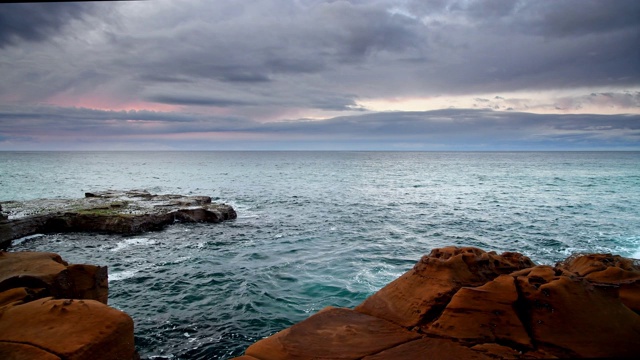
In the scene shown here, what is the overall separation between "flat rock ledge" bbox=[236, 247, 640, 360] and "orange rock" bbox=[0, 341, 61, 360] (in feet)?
10.7

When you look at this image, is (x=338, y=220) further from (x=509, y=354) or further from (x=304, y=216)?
(x=509, y=354)

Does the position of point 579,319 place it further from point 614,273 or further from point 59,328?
point 59,328

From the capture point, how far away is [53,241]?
2544 centimetres

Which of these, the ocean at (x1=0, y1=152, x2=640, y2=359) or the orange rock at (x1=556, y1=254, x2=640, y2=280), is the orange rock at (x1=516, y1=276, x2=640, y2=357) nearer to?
the orange rock at (x1=556, y1=254, x2=640, y2=280)

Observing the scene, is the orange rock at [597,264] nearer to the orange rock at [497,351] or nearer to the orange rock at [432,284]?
the orange rock at [432,284]

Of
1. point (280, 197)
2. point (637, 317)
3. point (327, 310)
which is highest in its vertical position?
point (637, 317)

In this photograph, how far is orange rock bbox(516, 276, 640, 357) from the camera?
6.05m

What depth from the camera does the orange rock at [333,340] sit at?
660 cm

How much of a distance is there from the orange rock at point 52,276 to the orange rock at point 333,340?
689cm

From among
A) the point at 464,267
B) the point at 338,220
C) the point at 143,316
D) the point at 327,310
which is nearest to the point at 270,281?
the point at 143,316

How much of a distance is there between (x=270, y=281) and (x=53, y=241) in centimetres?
1865

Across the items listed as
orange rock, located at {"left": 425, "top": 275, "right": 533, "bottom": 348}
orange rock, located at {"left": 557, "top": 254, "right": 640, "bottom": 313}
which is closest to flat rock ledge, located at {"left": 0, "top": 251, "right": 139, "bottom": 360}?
orange rock, located at {"left": 425, "top": 275, "right": 533, "bottom": 348}

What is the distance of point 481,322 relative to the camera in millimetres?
6750

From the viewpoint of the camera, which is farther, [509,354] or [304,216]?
[304,216]
